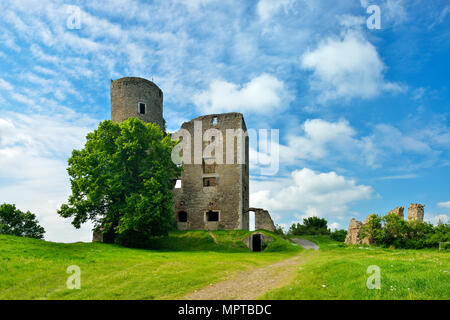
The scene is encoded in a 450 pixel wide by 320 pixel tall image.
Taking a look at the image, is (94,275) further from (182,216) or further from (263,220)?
(263,220)

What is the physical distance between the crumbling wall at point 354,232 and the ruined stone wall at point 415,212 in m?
5.03

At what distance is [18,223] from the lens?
36.2m

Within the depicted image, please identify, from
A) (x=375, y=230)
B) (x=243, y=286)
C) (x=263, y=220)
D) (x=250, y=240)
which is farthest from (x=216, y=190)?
(x=243, y=286)

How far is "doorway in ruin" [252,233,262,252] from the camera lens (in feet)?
108

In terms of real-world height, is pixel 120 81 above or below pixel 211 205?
above

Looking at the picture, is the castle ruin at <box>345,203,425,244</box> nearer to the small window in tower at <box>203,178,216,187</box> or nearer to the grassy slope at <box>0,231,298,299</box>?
the small window in tower at <box>203,178,216,187</box>

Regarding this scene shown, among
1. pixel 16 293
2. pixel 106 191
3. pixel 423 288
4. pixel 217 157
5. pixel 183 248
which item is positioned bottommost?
pixel 183 248

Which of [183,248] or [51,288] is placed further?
[183,248]

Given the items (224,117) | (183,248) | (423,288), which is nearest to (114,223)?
(183,248)

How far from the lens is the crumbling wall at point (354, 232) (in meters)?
32.9

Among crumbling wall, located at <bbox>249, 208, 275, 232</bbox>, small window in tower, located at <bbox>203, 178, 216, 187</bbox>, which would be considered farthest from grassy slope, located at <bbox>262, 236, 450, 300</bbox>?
crumbling wall, located at <bbox>249, 208, 275, 232</bbox>

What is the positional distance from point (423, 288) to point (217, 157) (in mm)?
30994

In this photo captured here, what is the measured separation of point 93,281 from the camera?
473 inches

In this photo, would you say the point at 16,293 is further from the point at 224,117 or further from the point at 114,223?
the point at 224,117
